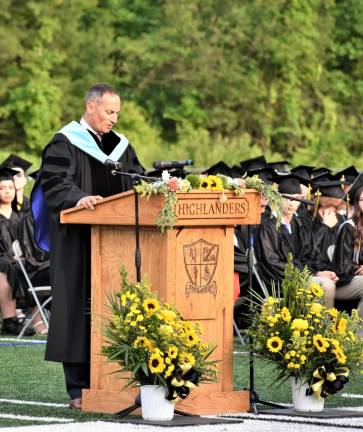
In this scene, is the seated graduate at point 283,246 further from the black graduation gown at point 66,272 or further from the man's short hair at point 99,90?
the man's short hair at point 99,90

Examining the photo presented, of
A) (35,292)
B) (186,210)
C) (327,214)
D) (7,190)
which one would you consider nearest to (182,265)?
(186,210)

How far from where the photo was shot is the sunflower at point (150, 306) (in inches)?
301

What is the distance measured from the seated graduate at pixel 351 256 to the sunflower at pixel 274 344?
4.55m

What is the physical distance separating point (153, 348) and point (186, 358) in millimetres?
182

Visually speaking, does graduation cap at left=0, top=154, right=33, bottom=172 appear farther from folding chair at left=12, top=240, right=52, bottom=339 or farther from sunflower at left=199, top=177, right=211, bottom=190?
sunflower at left=199, top=177, right=211, bottom=190

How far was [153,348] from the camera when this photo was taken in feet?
25.3

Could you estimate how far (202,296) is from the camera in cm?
797

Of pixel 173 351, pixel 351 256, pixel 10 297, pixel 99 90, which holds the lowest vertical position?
pixel 173 351

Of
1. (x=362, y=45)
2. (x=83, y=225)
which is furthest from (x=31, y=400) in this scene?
(x=362, y=45)

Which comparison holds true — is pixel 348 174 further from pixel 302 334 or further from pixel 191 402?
pixel 191 402

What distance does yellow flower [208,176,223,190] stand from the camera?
25.9 ft

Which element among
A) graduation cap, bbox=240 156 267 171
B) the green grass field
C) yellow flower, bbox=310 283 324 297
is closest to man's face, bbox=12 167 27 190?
graduation cap, bbox=240 156 267 171

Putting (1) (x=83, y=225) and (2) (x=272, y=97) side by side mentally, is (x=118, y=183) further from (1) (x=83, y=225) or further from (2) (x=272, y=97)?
(2) (x=272, y=97)

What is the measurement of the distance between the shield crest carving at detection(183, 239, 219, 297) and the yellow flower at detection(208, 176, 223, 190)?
30cm
